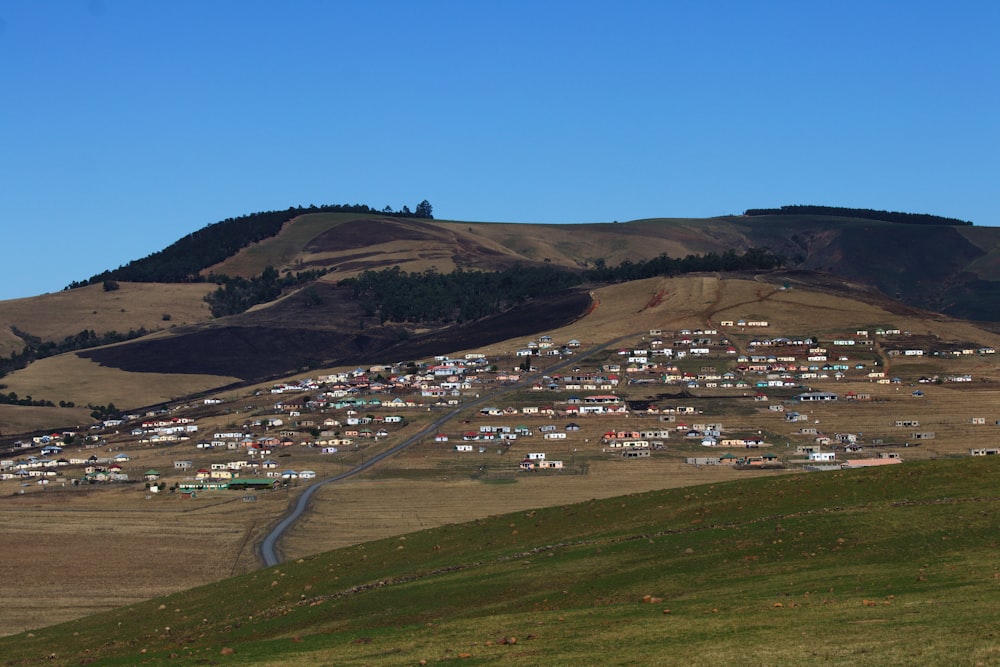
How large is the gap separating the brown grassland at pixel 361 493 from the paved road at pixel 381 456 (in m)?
1.10

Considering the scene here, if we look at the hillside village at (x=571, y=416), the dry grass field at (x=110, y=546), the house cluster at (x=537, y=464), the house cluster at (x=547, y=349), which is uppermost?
the house cluster at (x=547, y=349)

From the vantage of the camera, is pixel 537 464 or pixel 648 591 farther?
pixel 537 464

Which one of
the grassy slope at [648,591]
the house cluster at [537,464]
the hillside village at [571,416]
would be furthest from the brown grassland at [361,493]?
the grassy slope at [648,591]

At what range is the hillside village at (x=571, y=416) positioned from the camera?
390 ft

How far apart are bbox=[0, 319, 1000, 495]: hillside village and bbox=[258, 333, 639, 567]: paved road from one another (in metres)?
1.30

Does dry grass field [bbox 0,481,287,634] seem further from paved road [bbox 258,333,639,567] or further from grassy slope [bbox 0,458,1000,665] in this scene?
grassy slope [bbox 0,458,1000,665]

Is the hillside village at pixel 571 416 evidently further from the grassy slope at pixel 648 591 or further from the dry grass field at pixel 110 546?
the grassy slope at pixel 648 591

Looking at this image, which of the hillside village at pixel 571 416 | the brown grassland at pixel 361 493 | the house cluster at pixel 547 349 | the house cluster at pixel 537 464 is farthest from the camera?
the house cluster at pixel 547 349

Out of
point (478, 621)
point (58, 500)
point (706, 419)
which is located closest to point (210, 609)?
point (478, 621)

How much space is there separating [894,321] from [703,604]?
166367 mm

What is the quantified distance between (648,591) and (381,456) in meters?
89.2

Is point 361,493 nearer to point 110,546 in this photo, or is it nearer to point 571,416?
point 110,546

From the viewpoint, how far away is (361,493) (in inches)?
4043

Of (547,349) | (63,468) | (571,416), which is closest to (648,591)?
(63,468)
